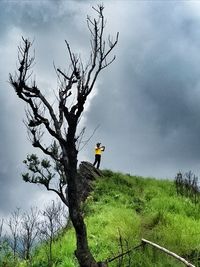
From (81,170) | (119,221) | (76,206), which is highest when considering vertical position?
(81,170)

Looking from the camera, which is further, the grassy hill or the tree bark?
the grassy hill

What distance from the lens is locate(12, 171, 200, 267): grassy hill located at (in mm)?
20906

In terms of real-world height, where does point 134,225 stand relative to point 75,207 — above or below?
above

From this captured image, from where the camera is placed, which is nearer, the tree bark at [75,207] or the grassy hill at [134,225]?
the tree bark at [75,207]

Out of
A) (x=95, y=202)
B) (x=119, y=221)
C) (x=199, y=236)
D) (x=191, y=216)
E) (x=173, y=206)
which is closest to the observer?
(x=199, y=236)

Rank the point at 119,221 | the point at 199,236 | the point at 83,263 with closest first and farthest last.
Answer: the point at 83,263 < the point at 199,236 < the point at 119,221

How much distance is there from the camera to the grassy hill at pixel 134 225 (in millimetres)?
20906

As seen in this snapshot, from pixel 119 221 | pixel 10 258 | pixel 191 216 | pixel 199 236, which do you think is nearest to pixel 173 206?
pixel 191 216

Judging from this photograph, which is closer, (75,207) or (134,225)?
(75,207)

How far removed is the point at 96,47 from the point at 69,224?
14.7 m

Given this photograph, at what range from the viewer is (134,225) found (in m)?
25.1

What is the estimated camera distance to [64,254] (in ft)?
77.1

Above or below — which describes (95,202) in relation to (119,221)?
above

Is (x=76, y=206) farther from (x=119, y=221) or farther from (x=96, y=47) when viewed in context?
(x=119, y=221)
